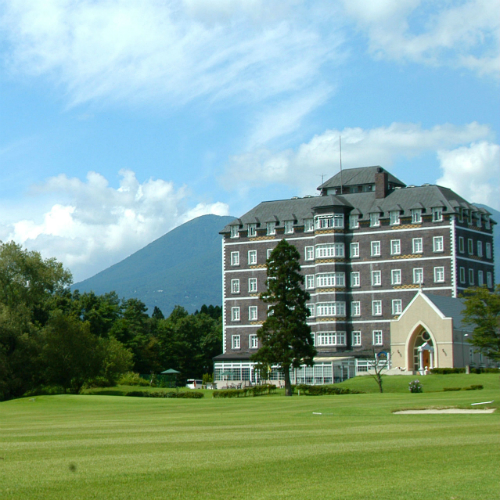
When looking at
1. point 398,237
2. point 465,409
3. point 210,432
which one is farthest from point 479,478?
point 398,237

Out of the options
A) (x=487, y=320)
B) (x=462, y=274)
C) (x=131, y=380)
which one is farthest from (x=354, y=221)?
(x=487, y=320)

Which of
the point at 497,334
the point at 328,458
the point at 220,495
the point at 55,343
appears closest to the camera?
the point at 220,495

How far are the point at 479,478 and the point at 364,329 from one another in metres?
89.3

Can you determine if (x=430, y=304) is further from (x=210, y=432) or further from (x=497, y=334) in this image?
(x=210, y=432)

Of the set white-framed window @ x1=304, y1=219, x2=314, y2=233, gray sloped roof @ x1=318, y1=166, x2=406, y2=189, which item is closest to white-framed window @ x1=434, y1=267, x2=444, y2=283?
gray sloped roof @ x1=318, y1=166, x2=406, y2=189

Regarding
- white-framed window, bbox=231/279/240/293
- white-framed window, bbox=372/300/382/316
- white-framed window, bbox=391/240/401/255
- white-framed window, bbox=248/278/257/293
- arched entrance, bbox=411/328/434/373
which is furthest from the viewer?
white-framed window, bbox=231/279/240/293

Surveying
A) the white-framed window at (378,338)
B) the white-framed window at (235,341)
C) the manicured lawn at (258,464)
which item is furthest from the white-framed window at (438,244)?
the manicured lawn at (258,464)

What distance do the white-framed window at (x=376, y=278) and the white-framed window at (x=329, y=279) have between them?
12.6ft

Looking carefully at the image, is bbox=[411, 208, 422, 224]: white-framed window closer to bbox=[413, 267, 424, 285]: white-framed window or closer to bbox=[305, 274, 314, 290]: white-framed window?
bbox=[413, 267, 424, 285]: white-framed window

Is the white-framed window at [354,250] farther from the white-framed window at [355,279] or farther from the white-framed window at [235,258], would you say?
the white-framed window at [235,258]

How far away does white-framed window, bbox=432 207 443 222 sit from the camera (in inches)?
3794

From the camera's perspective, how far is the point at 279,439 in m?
20.3

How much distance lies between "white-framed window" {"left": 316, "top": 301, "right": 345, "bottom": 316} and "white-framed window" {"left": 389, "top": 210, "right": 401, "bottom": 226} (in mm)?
12150

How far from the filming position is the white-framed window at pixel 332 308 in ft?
332
